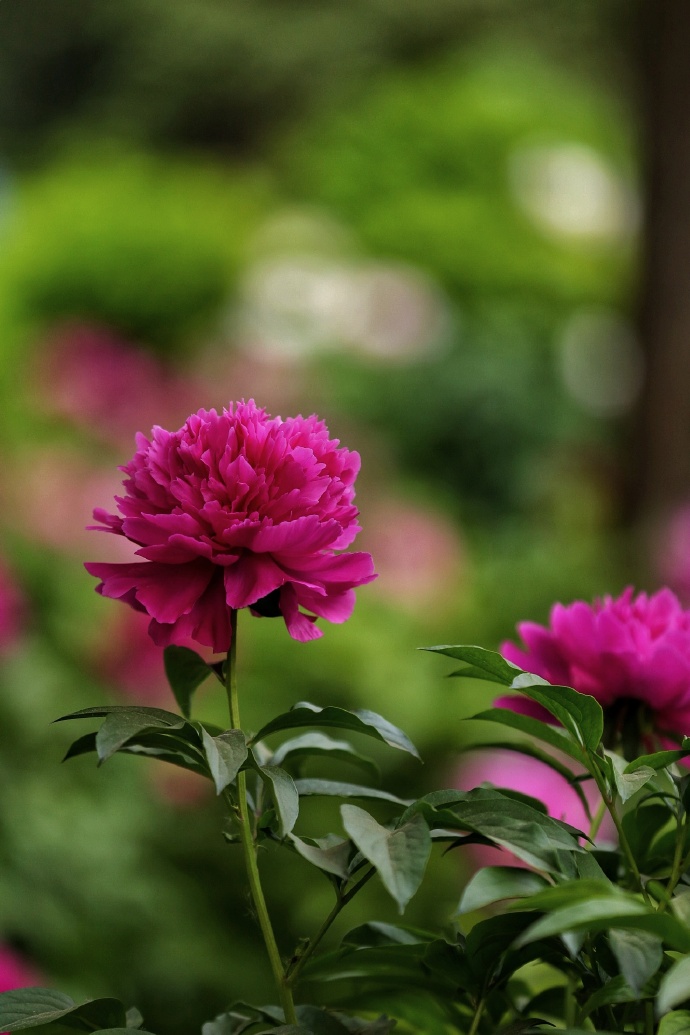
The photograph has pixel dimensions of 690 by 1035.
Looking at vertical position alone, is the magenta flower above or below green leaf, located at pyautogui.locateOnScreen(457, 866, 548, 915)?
above

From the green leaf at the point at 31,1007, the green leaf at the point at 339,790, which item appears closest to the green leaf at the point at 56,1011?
the green leaf at the point at 31,1007

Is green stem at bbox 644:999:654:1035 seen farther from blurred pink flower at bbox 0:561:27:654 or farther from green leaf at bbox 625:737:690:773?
blurred pink flower at bbox 0:561:27:654

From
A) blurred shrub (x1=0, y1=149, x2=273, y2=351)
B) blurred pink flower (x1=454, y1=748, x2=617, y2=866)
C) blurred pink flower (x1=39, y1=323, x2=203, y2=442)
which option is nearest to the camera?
blurred pink flower (x1=454, y1=748, x2=617, y2=866)

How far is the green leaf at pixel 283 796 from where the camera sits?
0.40 metres

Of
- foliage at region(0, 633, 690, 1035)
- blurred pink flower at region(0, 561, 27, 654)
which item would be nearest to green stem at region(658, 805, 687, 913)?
foliage at region(0, 633, 690, 1035)

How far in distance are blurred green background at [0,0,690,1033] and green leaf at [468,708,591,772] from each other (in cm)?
13

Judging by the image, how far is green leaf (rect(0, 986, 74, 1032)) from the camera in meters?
0.43

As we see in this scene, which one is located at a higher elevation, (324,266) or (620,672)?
(324,266)

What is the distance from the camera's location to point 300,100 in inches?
329

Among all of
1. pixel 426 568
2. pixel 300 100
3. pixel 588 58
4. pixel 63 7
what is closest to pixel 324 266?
pixel 426 568

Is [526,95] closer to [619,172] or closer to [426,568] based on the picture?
[619,172]

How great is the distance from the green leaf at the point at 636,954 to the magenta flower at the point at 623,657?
0.49 feet

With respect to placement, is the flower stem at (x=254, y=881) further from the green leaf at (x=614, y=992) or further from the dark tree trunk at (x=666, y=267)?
the dark tree trunk at (x=666, y=267)

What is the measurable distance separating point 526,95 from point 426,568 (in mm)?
4895
